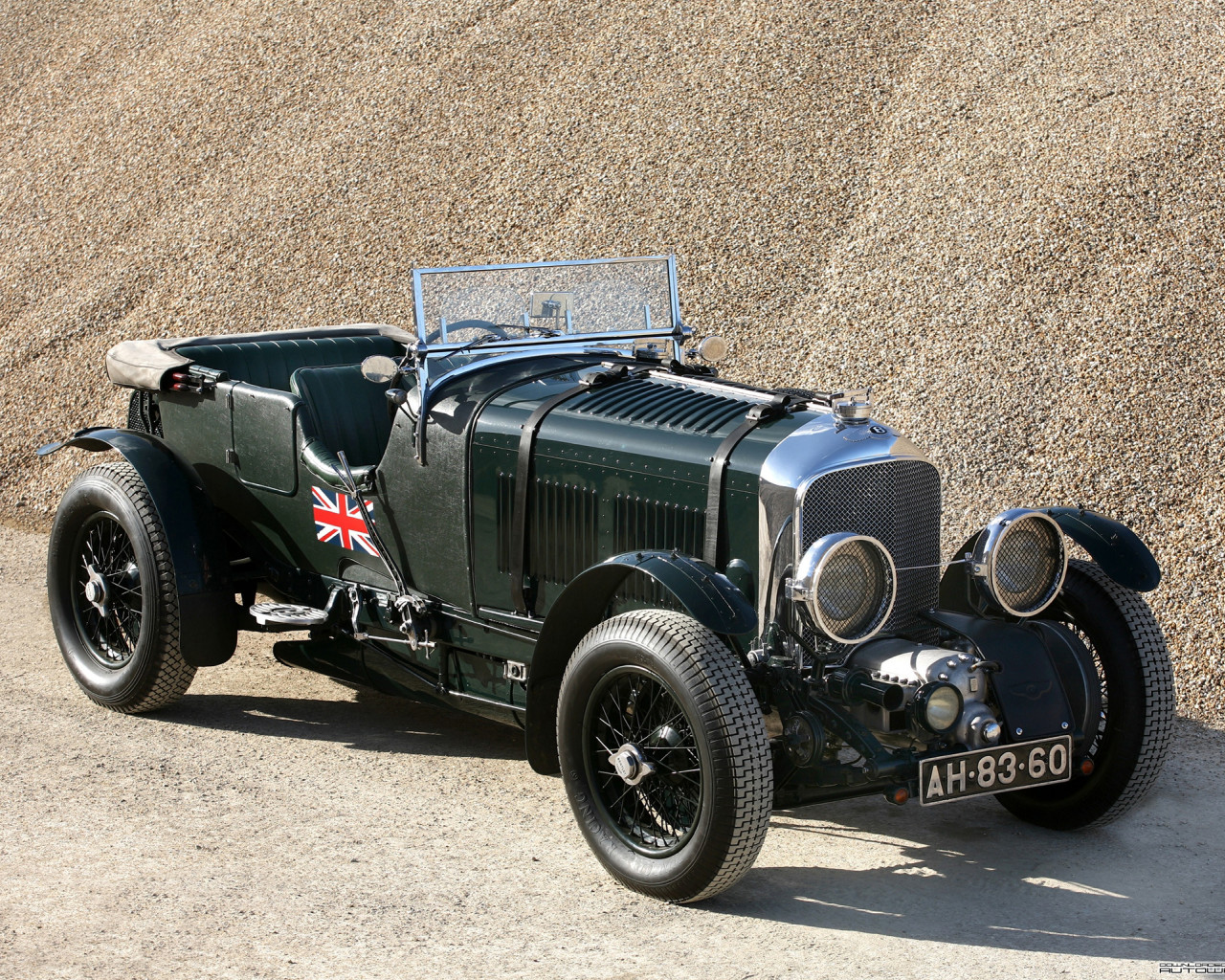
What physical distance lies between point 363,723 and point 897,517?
2655mm

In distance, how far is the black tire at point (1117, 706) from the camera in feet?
15.6

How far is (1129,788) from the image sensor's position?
15.7 ft

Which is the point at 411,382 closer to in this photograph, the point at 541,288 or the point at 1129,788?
the point at 541,288

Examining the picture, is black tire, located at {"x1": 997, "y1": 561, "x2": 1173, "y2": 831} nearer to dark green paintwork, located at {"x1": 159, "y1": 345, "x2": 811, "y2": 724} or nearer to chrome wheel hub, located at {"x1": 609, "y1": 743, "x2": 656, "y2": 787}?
dark green paintwork, located at {"x1": 159, "y1": 345, "x2": 811, "y2": 724}

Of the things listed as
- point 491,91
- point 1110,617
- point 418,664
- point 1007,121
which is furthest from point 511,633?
point 491,91

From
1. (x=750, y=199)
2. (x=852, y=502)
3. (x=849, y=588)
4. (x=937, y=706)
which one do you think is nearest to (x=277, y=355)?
(x=852, y=502)

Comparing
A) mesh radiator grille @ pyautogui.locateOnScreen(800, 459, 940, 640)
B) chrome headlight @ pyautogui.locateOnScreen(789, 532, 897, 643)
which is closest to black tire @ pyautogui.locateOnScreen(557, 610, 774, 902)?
chrome headlight @ pyautogui.locateOnScreen(789, 532, 897, 643)

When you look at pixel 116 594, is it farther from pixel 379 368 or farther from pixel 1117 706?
pixel 1117 706

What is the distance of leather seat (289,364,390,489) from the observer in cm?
612

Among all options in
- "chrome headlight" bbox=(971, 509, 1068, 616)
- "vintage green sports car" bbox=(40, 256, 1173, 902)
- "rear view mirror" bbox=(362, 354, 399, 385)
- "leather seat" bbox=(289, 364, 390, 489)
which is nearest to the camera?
"vintage green sports car" bbox=(40, 256, 1173, 902)

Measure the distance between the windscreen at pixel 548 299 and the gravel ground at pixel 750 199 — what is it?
9.02ft

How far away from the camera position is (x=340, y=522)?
5.78 metres

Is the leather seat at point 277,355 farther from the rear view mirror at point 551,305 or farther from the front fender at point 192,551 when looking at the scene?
the rear view mirror at point 551,305

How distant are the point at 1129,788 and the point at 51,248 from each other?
436 inches
